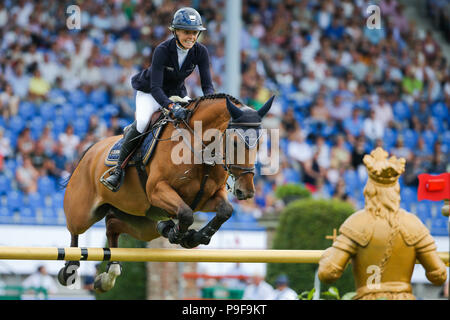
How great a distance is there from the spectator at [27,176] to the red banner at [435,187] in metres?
9.10

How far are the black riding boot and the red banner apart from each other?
2914 millimetres

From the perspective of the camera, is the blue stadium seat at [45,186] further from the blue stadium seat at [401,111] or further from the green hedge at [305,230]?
the blue stadium seat at [401,111]

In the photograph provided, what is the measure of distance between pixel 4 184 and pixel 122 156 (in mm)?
6405

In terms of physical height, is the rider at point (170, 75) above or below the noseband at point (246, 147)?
above

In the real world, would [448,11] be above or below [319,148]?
above

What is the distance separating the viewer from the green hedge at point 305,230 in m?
11.3

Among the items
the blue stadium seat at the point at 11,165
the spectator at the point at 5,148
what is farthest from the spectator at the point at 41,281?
the spectator at the point at 5,148

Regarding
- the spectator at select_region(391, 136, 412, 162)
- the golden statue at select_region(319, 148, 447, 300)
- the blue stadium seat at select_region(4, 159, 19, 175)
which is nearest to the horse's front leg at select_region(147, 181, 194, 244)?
the golden statue at select_region(319, 148, 447, 300)

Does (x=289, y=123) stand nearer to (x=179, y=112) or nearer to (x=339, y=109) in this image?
(x=339, y=109)

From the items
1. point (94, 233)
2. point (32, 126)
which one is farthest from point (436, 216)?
point (32, 126)

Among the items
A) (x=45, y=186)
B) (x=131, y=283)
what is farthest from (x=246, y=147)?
(x=45, y=186)
